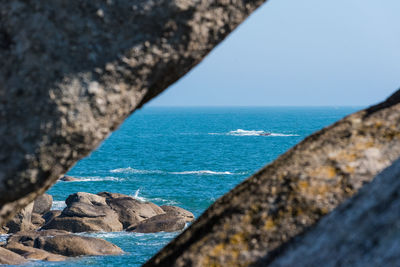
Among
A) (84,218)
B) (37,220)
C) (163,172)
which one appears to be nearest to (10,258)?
(84,218)

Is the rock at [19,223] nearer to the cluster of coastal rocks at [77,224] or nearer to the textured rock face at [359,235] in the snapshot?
the cluster of coastal rocks at [77,224]

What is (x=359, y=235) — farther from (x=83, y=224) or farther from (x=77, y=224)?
(x=77, y=224)

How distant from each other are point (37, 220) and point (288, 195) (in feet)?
170

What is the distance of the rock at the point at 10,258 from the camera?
36.7 metres

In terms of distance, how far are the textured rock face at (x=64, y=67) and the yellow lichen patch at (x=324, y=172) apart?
4.88 ft

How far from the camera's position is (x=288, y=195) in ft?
14.3

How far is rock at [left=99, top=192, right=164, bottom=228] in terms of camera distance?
52.9 m

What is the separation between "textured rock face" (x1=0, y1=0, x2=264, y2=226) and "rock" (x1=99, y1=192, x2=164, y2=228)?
48.8 metres

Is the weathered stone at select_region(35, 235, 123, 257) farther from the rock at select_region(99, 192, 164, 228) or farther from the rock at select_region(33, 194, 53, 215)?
the rock at select_region(33, 194, 53, 215)

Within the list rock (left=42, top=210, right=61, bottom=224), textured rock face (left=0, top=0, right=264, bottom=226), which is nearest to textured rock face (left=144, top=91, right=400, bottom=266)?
textured rock face (left=0, top=0, right=264, bottom=226)

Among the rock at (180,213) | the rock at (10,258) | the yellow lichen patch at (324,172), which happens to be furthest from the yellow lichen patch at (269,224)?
the rock at (180,213)

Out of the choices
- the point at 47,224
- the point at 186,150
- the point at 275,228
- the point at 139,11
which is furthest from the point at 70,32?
the point at 186,150

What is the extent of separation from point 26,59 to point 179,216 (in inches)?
1927

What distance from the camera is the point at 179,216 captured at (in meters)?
52.3
